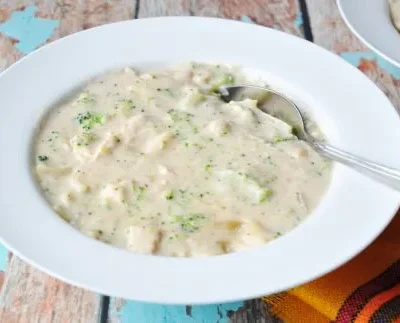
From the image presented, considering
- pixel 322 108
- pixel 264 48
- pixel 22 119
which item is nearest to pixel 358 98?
pixel 322 108

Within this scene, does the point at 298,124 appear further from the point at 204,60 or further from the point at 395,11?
the point at 395,11

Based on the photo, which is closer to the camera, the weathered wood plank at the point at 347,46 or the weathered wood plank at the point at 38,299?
the weathered wood plank at the point at 38,299

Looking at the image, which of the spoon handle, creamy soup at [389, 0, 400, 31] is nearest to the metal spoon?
the spoon handle

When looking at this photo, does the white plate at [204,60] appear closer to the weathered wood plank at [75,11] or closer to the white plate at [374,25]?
the white plate at [374,25]

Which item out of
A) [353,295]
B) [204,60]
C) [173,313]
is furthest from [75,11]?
[353,295]

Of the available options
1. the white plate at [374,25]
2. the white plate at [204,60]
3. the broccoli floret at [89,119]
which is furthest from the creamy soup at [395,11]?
the broccoli floret at [89,119]

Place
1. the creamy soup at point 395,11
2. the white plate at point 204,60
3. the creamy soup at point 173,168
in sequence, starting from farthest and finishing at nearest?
the creamy soup at point 395,11, the creamy soup at point 173,168, the white plate at point 204,60
